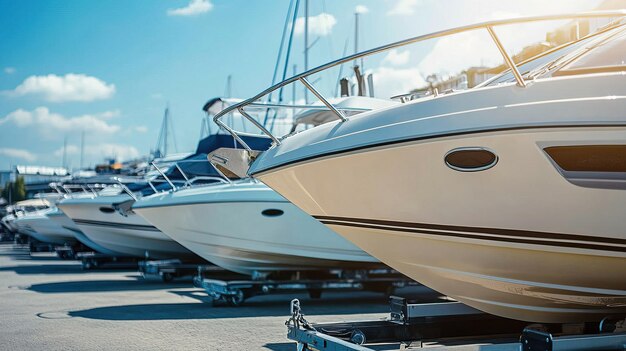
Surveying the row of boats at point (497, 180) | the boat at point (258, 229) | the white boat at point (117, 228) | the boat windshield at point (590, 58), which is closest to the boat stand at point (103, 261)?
the white boat at point (117, 228)

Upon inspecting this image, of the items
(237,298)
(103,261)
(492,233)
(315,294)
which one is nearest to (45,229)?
(103,261)

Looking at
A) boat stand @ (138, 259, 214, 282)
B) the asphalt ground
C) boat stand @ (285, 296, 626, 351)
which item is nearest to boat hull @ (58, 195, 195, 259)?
boat stand @ (138, 259, 214, 282)

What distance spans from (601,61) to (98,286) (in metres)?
8.67

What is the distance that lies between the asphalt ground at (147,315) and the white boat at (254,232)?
54 centimetres

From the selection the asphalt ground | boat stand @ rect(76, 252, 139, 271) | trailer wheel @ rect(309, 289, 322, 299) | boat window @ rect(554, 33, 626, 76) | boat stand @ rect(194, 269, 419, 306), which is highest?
boat window @ rect(554, 33, 626, 76)

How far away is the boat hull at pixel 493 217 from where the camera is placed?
150 inches

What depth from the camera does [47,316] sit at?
693cm

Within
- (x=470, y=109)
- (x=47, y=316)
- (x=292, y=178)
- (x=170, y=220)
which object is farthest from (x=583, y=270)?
(x=170, y=220)

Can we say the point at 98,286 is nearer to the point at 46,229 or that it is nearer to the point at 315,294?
the point at 315,294

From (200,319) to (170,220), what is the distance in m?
3.32

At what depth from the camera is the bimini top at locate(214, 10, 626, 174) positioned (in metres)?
3.75

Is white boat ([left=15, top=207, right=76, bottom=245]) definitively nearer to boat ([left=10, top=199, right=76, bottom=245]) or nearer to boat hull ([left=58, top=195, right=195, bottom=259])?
boat ([left=10, top=199, right=76, bottom=245])

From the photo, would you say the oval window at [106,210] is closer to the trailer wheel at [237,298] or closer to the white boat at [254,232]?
the white boat at [254,232]

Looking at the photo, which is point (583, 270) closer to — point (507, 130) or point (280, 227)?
point (507, 130)
